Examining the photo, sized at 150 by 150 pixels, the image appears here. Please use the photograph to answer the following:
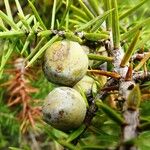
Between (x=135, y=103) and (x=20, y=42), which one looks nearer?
(x=135, y=103)

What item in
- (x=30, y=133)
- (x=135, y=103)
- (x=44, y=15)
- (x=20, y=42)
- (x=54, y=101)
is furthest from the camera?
(x=30, y=133)

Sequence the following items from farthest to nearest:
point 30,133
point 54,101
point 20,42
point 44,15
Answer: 1. point 30,133
2. point 44,15
3. point 20,42
4. point 54,101

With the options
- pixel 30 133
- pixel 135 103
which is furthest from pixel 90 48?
pixel 30 133

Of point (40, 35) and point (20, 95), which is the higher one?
point (40, 35)

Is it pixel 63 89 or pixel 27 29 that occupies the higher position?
pixel 27 29

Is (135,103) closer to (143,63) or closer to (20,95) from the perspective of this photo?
(143,63)

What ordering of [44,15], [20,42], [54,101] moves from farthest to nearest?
[44,15], [20,42], [54,101]

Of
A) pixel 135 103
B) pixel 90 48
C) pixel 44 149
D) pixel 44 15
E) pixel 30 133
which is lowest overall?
pixel 44 149

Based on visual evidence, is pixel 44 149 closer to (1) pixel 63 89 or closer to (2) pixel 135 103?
(1) pixel 63 89


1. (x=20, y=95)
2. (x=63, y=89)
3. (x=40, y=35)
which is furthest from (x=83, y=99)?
(x=20, y=95)
